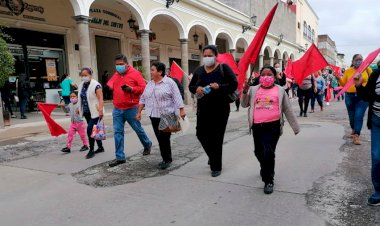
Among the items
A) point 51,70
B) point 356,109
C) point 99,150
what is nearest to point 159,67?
point 99,150

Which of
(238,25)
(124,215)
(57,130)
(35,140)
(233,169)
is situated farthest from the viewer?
(238,25)

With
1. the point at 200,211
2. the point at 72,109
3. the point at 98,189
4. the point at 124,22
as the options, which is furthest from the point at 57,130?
the point at 124,22

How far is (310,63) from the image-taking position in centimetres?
899

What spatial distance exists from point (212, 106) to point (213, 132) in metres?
0.37

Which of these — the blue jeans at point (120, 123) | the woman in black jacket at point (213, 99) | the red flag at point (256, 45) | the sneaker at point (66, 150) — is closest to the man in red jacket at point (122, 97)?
the blue jeans at point (120, 123)

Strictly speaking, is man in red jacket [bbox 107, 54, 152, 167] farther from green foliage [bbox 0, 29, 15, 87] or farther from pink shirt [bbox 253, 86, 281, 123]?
green foliage [bbox 0, 29, 15, 87]

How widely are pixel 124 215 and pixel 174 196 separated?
0.70 metres

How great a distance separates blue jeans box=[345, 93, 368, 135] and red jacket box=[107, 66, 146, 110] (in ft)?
13.5

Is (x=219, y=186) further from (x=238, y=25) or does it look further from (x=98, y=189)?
(x=238, y=25)

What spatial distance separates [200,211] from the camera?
3.47 metres

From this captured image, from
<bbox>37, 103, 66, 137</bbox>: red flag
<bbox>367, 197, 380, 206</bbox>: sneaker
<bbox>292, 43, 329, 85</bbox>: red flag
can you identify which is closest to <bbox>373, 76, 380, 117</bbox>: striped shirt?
<bbox>367, 197, 380, 206</bbox>: sneaker

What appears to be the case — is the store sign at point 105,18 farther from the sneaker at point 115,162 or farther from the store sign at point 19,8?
the sneaker at point 115,162

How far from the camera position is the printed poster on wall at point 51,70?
591 inches

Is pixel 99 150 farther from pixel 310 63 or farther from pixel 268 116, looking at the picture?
pixel 310 63
